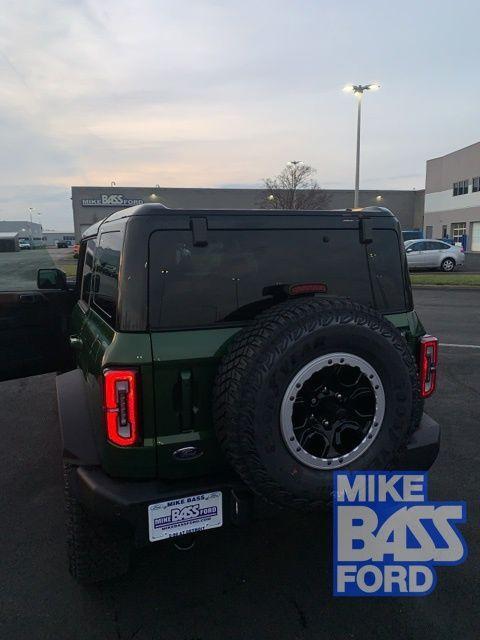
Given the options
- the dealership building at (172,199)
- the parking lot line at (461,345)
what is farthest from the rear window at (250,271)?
the dealership building at (172,199)

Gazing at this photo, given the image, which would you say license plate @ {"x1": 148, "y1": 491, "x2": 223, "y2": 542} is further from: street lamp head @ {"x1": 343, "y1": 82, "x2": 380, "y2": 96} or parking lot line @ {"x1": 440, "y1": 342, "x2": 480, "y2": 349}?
street lamp head @ {"x1": 343, "y1": 82, "x2": 380, "y2": 96}

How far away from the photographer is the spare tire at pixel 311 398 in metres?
2.08

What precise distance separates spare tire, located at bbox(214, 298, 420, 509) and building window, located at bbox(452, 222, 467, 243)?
4729 centimetres

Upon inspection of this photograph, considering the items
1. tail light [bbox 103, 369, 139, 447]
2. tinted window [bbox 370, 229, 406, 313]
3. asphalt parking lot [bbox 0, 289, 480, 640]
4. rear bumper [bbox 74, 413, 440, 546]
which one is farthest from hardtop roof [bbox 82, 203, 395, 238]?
asphalt parking lot [bbox 0, 289, 480, 640]

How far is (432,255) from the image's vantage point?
22.1m

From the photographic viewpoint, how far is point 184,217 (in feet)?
7.70

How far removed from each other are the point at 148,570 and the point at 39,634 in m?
0.62

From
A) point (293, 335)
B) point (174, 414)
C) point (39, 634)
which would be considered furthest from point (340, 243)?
point (39, 634)

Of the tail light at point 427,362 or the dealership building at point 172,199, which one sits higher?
the dealership building at point 172,199

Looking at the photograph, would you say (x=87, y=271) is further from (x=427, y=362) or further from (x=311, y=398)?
(x=427, y=362)

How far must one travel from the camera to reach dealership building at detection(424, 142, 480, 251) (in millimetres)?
43438

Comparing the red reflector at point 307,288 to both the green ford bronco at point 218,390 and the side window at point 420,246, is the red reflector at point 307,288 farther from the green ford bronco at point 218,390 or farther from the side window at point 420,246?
the side window at point 420,246

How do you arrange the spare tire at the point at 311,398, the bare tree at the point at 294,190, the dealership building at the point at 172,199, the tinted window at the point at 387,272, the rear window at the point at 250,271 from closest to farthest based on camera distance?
the spare tire at the point at 311,398
the rear window at the point at 250,271
the tinted window at the point at 387,272
the bare tree at the point at 294,190
the dealership building at the point at 172,199

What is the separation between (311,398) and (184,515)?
82 cm
